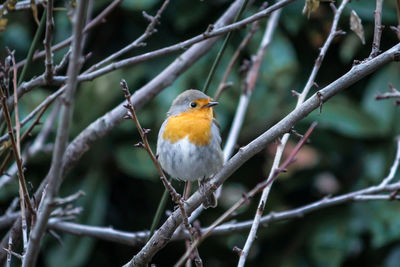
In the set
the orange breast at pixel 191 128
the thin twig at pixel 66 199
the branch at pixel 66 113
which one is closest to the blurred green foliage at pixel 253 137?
the orange breast at pixel 191 128

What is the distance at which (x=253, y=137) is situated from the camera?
4160mm

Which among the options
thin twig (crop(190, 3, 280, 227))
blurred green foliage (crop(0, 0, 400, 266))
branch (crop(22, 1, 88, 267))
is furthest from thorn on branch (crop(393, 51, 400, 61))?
blurred green foliage (crop(0, 0, 400, 266))

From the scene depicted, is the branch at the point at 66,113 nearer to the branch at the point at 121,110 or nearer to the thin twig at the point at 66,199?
the thin twig at the point at 66,199

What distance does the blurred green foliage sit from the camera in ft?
12.9

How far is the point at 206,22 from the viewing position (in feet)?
13.8

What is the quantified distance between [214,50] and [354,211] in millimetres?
1523

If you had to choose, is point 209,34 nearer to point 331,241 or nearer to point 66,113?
point 66,113

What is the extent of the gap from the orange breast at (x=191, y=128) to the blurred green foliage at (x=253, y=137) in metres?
0.88

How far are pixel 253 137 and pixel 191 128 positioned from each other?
1.35 metres

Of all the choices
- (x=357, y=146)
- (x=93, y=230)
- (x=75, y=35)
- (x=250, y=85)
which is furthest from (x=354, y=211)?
(x=75, y=35)

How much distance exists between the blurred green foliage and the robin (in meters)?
0.91

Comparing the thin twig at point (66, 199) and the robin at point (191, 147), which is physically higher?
the thin twig at point (66, 199)

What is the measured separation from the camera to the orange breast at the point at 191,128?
2854mm

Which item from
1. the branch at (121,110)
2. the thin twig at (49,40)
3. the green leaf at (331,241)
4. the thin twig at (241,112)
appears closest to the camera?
the thin twig at (49,40)
